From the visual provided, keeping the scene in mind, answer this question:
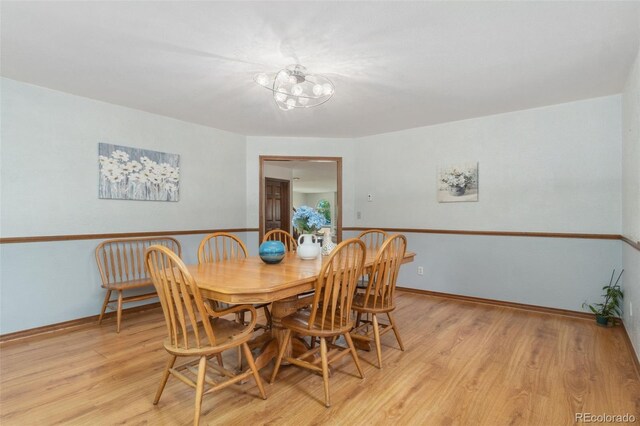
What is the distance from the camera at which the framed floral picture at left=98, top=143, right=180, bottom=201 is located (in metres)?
3.38

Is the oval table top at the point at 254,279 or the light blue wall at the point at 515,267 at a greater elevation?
the oval table top at the point at 254,279

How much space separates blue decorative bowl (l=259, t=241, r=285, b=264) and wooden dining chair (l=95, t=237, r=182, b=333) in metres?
1.52

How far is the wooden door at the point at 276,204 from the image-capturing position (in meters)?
7.19

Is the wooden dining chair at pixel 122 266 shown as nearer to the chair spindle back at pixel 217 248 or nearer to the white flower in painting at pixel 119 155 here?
the chair spindle back at pixel 217 248

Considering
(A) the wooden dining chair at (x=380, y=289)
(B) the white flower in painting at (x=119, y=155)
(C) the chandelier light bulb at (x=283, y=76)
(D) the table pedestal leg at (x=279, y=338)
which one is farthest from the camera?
(B) the white flower in painting at (x=119, y=155)

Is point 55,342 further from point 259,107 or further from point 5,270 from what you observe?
point 259,107

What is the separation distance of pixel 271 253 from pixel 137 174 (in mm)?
2181

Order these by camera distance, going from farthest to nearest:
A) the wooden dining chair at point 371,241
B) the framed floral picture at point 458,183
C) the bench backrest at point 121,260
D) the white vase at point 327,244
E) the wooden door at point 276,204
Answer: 1. the wooden door at point 276,204
2. the framed floral picture at point 458,183
3. the bench backrest at point 121,260
4. the wooden dining chair at point 371,241
5. the white vase at point 327,244

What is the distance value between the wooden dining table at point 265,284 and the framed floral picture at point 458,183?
6.31 feet

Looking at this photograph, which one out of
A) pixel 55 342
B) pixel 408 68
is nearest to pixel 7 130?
pixel 55 342

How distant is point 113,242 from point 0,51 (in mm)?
1766

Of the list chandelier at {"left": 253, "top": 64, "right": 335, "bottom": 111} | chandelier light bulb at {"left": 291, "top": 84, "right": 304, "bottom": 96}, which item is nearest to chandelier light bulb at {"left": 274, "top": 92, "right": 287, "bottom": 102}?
chandelier at {"left": 253, "top": 64, "right": 335, "bottom": 111}

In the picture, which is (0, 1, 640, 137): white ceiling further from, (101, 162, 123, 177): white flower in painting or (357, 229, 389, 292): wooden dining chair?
(357, 229, 389, 292): wooden dining chair

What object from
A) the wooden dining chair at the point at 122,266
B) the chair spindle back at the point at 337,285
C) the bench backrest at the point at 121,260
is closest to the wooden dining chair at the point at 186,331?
the chair spindle back at the point at 337,285
